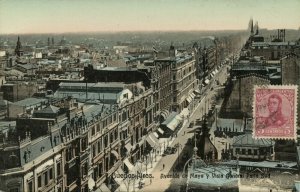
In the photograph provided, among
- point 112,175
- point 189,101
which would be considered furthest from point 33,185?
point 189,101

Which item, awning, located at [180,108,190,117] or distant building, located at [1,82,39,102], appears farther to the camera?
awning, located at [180,108,190,117]

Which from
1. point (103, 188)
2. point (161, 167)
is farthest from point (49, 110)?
point (161, 167)

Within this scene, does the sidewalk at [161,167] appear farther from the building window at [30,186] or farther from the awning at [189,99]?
the awning at [189,99]

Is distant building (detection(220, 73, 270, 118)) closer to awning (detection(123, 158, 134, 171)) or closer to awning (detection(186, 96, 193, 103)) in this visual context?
awning (detection(123, 158, 134, 171))

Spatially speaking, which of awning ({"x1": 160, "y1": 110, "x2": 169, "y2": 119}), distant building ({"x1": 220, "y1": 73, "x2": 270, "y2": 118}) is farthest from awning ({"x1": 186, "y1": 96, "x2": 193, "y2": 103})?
distant building ({"x1": 220, "y1": 73, "x2": 270, "y2": 118})

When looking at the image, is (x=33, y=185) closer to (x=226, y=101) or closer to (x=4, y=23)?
(x=4, y=23)
